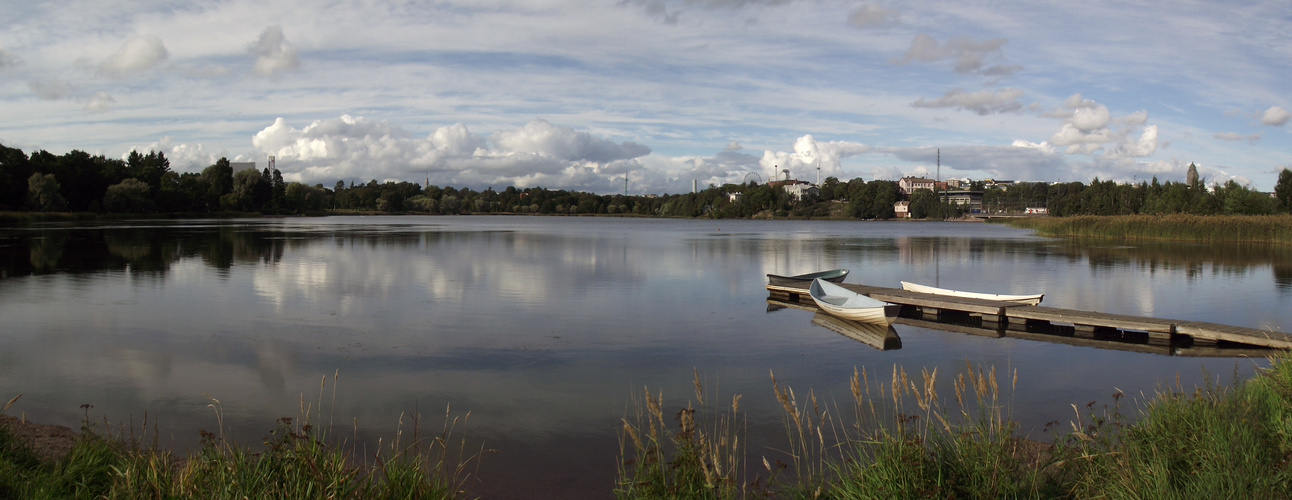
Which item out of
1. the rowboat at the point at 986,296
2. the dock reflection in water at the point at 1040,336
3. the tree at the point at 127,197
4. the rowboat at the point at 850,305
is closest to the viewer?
the dock reflection in water at the point at 1040,336

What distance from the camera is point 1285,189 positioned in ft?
213

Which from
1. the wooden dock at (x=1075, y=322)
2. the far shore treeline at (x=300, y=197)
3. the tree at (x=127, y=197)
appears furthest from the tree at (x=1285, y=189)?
the tree at (x=127, y=197)

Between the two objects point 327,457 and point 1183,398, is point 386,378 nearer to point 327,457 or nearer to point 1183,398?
point 327,457

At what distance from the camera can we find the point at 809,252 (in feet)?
153

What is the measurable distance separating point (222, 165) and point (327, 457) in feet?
427

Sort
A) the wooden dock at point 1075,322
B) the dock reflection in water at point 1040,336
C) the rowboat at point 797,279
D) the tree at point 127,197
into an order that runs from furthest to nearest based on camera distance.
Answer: the tree at point 127,197, the rowboat at point 797,279, the dock reflection in water at point 1040,336, the wooden dock at point 1075,322

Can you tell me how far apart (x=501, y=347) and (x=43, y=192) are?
80765 mm

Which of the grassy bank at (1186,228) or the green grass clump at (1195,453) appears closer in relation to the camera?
the green grass clump at (1195,453)

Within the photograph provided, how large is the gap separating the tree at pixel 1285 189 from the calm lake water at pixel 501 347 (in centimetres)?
4410

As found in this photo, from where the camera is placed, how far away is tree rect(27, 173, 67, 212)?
73250mm

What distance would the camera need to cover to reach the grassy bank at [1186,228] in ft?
152

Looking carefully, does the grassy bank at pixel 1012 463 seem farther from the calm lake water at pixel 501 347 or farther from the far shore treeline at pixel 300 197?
the far shore treeline at pixel 300 197

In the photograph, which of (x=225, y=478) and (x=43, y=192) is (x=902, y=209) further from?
(x=225, y=478)

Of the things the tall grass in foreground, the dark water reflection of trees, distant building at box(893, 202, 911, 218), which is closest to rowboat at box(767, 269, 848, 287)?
the dark water reflection of trees
